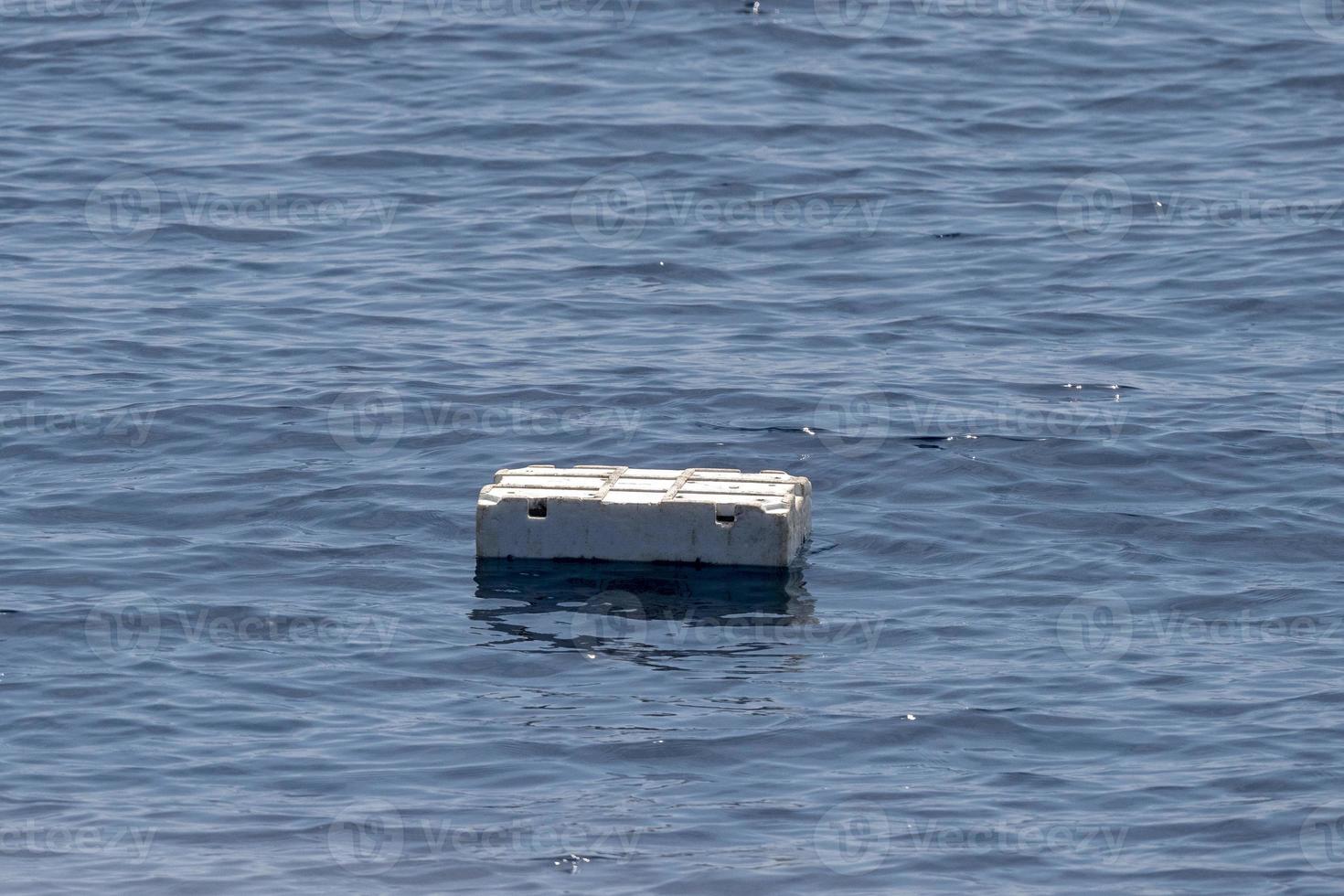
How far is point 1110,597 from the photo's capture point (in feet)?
36.6

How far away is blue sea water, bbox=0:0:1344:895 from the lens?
28.5ft

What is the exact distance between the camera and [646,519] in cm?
1145

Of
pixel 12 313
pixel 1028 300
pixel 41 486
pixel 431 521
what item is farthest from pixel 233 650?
pixel 1028 300

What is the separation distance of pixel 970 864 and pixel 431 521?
5338mm

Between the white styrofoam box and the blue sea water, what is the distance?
0.55 feet

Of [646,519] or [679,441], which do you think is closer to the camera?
[646,519]

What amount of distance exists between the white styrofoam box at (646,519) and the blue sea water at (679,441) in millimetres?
167


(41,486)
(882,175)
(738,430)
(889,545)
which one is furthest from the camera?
(882,175)

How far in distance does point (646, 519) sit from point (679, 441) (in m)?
2.48

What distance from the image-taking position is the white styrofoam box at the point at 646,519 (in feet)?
37.3

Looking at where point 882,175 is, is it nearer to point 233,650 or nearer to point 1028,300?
point 1028,300

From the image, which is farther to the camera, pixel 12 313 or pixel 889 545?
pixel 12 313

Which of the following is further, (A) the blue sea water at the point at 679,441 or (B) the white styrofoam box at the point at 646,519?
(B) the white styrofoam box at the point at 646,519

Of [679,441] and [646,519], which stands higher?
[646,519]
